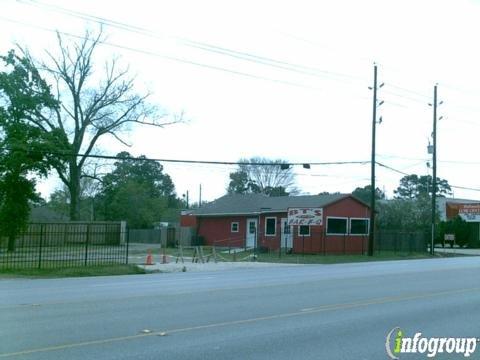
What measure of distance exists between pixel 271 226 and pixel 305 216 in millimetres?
7337

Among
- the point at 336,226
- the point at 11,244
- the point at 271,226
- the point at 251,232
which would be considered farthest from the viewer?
the point at 251,232

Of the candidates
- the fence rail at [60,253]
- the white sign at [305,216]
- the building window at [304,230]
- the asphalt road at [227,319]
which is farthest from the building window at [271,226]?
the asphalt road at [227,319]

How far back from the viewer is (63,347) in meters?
8.55

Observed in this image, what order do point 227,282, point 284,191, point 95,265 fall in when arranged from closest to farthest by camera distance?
point 227,282, point 95,265, point 284,191

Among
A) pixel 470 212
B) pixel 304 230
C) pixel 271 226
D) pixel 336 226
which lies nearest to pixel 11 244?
pixel 271 226

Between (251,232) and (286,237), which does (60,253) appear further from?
(251,232)

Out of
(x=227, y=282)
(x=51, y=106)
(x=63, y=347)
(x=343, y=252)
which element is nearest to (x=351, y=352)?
(x=63, y=347)

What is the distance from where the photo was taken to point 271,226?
46.6 metres

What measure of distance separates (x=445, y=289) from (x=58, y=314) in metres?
10.2

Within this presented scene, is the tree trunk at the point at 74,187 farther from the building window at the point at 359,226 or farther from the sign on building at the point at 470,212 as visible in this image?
the sign on building at the point at 470,212

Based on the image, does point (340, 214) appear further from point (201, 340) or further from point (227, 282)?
point (201, 340)

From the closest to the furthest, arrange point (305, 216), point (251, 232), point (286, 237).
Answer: point (305, 216) < point (286, 237) < point (251, 232)

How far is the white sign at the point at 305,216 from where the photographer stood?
39.2 metres

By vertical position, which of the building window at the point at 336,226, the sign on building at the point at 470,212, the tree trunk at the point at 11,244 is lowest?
the tree trunk at the point at 11,244
